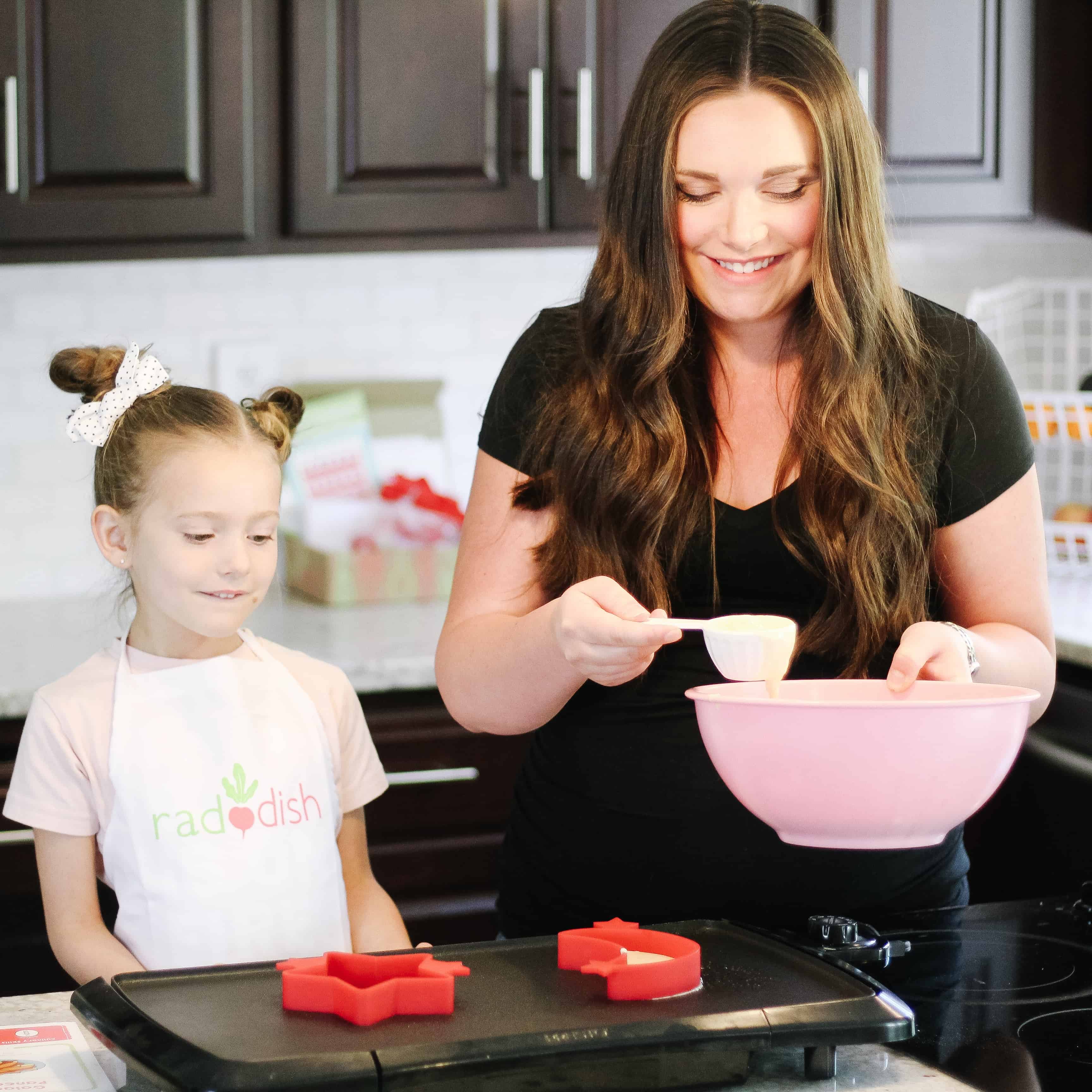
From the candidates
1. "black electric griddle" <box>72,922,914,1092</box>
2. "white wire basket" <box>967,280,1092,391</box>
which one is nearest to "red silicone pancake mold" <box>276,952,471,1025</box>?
"black electric griddle" <box>72,922,914,1092</box>

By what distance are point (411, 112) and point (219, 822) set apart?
1.44 metres

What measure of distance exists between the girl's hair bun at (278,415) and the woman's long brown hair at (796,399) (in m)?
0.24

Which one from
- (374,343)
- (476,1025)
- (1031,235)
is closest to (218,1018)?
(476,1025)

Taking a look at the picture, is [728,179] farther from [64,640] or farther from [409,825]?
[64,640]

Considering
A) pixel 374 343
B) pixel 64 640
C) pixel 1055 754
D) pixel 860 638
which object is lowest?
pixel 1055 754

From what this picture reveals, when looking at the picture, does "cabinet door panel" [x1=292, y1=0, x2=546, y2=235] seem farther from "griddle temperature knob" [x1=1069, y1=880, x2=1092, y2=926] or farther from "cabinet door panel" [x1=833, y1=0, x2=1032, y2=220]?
"griddle temperature knob" [x1=1069, y1=880, x2=1092, y2=926]

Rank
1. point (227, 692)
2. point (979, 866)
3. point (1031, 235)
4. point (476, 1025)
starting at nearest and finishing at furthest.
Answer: point (476, 1025)
point (227, 692)
point (979, 866)
point (1031, 235)

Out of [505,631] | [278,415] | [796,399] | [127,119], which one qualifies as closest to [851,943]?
[505,631]

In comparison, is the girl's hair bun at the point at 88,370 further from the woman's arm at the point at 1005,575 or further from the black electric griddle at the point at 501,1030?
the woman's arm at the point at 1005,575

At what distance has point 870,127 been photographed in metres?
1.29

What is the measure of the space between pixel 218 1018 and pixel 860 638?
0.66 metres

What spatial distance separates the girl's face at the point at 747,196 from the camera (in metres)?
1.20

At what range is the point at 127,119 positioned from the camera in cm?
224

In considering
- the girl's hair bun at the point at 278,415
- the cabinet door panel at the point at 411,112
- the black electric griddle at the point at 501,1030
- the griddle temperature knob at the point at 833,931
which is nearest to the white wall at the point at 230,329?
the cabinet door panel at the point at 411,112
